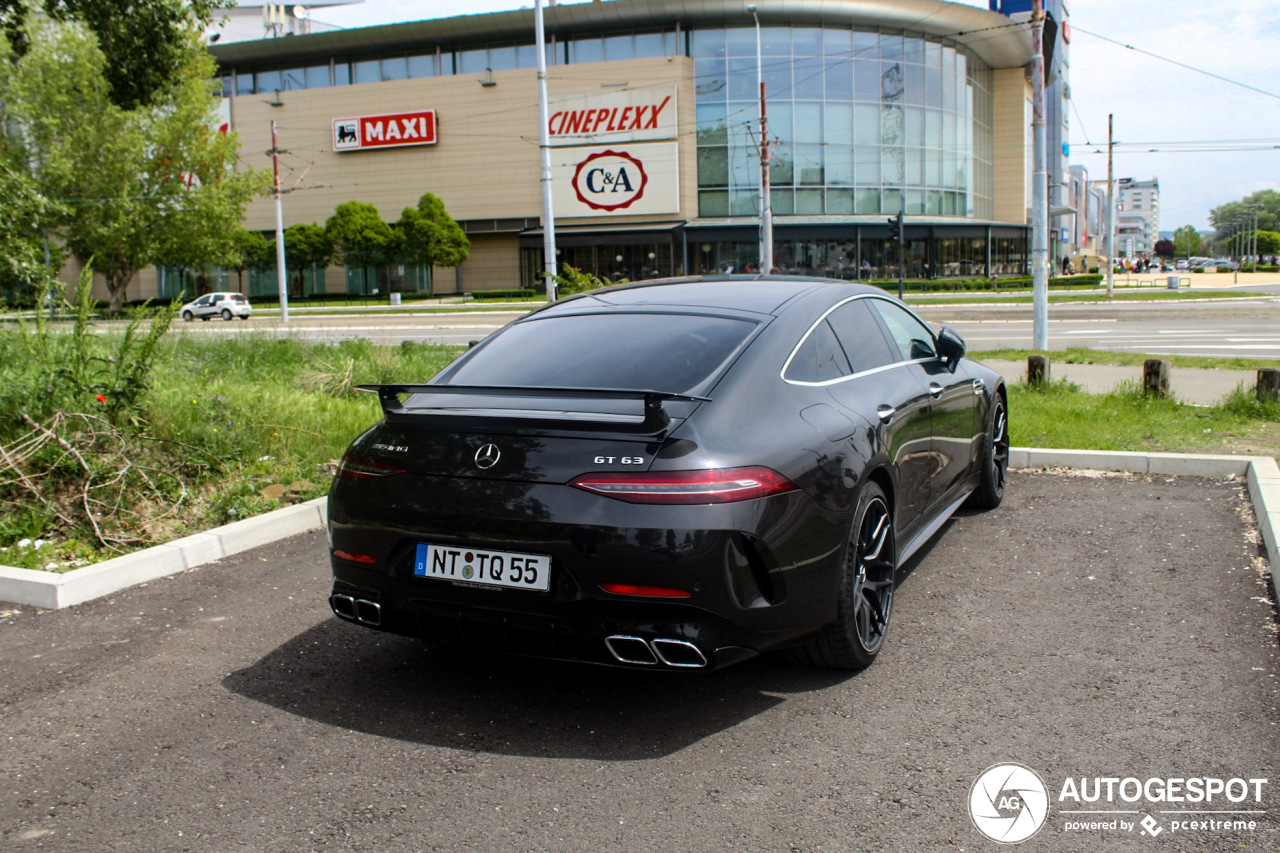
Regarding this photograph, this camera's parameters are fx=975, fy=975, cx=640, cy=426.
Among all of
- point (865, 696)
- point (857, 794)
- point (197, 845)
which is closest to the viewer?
point (197, 845)

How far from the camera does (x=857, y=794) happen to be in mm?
2875

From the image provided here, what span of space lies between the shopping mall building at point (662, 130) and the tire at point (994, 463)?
1777 inches

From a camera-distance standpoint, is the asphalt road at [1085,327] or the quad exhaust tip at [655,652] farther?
the asphalt road at [1085,327]

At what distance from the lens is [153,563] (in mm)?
5125

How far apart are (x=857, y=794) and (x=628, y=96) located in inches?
2133

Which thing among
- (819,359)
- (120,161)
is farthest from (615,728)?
(120,161)

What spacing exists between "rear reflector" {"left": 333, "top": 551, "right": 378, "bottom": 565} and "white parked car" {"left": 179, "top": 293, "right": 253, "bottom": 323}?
47.2 meters

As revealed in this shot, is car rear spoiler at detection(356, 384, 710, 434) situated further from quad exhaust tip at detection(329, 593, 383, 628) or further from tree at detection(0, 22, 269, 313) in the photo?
tree at detection(0, 22, 269, 313)

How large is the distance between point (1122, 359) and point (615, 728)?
45.4 feet

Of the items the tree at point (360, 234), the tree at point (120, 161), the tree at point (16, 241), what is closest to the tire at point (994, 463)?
the tree at point (16, 241)

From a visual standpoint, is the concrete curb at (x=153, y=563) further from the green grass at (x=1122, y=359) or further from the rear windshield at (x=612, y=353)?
the green grass at (x=1122, y=359)

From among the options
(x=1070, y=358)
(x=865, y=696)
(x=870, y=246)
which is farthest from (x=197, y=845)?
(x=870, y=246)

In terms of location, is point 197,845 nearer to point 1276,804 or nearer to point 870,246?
point 1276,804

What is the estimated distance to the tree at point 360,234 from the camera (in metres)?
54.1
